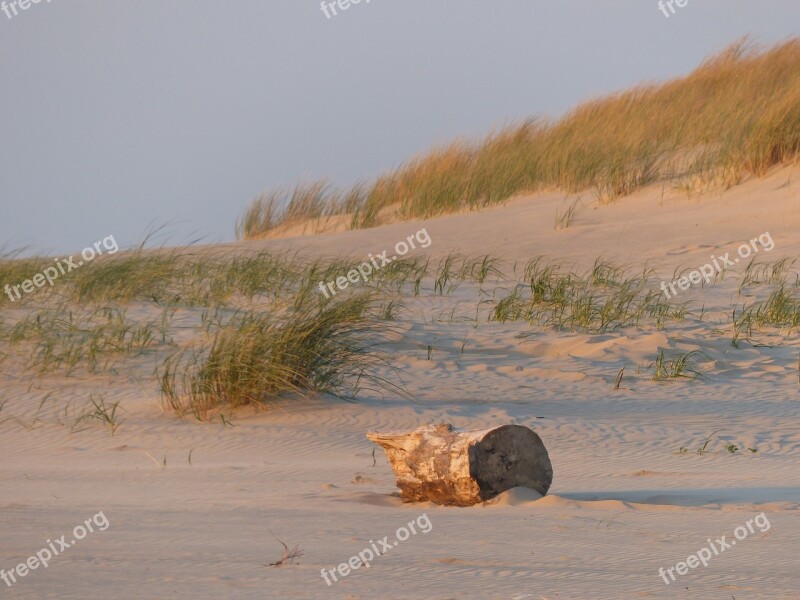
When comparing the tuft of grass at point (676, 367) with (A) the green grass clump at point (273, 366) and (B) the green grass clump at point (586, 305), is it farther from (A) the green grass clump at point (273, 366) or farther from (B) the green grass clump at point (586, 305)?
(A) the green grass clump at point (273, 366)

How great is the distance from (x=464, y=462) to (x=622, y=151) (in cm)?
1047

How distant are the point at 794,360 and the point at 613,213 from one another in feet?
17.3

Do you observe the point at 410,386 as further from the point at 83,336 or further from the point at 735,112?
the point at 735,112

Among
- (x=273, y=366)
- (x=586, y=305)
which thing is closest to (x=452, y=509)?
(x=273, y=366)

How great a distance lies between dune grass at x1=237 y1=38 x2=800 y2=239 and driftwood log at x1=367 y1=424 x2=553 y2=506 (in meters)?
9.03

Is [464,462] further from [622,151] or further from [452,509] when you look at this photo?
[622,151]

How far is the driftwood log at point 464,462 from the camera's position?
12.7 feet

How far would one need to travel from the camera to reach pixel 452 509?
12.6 feet

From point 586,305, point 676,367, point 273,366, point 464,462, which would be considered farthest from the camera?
point 586,305

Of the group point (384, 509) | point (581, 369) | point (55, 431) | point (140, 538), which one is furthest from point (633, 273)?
point (140, 538)

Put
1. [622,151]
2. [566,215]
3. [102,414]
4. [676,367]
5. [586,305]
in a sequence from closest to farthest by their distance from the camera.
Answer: [102,414] < [676,367] < [586,305] < [566,215] < [622,151]

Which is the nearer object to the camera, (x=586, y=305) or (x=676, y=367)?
(x=676, y=367)

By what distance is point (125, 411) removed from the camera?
19.6 feet

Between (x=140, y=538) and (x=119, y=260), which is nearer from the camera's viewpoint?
(x=140, y=538)
